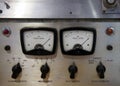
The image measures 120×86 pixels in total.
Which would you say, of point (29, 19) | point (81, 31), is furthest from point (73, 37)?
point (29, 19)

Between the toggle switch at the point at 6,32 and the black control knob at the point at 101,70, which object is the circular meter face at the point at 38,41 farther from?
the black control knob at the point at 101,70

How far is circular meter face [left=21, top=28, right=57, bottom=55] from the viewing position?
0.79 m

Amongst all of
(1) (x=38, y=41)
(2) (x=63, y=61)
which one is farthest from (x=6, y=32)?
(2) (x=63, y=61)

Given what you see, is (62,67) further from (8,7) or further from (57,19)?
(8,7)

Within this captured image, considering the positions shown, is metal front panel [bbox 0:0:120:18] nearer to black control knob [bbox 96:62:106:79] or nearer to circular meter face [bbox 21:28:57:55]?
circular meter face [bbox 21:28:57:55]

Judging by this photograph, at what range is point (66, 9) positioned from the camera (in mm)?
765

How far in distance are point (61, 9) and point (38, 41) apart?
13cm

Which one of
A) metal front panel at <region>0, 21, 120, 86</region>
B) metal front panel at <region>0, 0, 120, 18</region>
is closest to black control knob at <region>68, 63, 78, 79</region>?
metal front panel at <region>0, 21, 120, 86</region>

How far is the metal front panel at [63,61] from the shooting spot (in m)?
0.78

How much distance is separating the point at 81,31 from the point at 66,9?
0.09 meters

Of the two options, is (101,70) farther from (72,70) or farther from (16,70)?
(16,70)

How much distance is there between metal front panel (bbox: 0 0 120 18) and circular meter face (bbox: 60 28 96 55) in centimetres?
5

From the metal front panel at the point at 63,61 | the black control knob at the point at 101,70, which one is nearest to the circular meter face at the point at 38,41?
the metal front panel at the point at 63,61

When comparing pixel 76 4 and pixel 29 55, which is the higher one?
pixel 76 4
